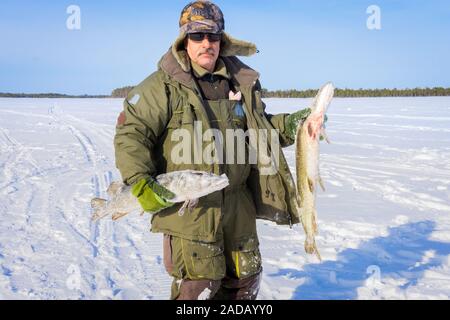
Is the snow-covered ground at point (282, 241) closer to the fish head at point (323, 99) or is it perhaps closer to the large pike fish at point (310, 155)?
the large pike fish at point (310, 155)

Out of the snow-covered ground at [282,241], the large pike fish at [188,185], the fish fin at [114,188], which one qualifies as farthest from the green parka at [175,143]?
the snow-covered ground at [282,241]

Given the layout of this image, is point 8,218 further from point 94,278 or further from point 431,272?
point 431,272

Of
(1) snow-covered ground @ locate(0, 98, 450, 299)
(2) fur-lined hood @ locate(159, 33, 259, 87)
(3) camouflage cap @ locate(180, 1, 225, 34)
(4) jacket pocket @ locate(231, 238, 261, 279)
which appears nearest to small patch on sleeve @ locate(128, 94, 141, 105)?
(2) fur-lined hood @ locate(159, 33, 259, 87)

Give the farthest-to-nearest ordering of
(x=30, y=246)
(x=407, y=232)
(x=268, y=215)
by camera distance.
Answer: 1. (x=407, y=232)
2. (x=30, y=246)
3. (x=268, y=215)

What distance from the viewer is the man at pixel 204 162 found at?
2.87 meters

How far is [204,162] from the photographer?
291 cm

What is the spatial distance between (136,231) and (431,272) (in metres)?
3.50

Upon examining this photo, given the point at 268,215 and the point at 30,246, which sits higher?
the point at 268,215

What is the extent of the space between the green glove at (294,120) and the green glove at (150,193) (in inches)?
37.4

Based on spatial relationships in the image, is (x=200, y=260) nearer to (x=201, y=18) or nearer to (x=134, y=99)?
(x=134, y=99)

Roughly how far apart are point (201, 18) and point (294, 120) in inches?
34.4

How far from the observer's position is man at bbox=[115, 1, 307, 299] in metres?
2.87
